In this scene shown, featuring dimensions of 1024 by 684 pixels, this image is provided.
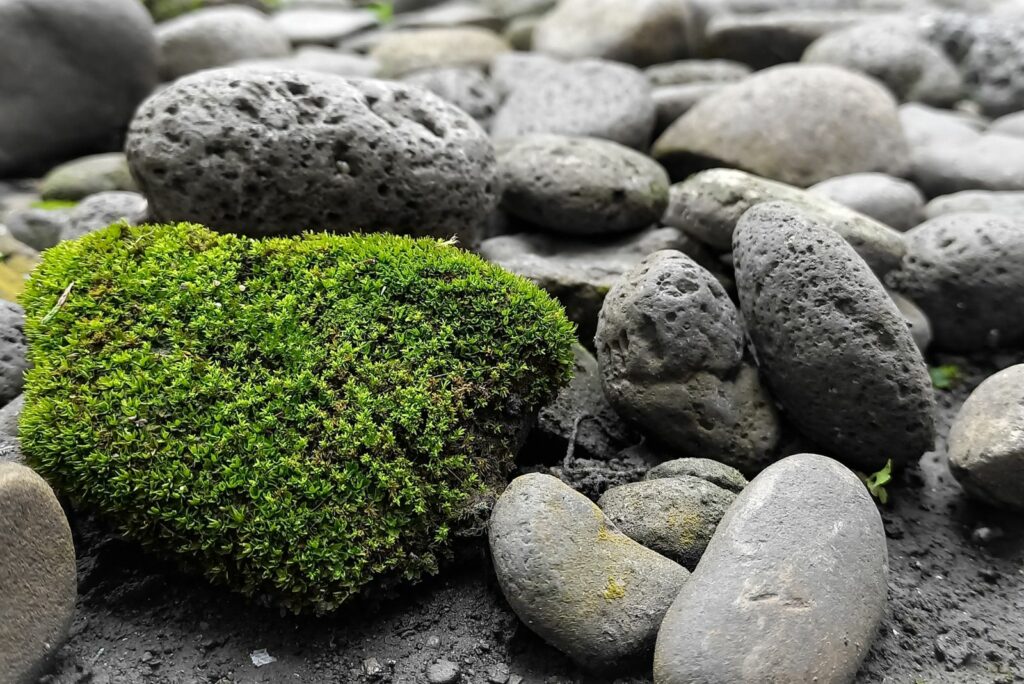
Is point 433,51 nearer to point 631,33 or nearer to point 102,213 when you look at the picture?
point 631,33

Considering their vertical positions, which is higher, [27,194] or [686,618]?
[686,618]

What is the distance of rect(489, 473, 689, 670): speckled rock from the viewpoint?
97.8 inches

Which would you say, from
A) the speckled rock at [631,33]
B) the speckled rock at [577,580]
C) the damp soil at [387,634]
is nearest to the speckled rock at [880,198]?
the damp soil at [387,634]

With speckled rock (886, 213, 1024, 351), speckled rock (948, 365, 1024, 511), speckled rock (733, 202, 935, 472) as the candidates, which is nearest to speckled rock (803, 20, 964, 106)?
speckled rock (886, 213, 1024, 351)

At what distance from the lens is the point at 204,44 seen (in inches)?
307

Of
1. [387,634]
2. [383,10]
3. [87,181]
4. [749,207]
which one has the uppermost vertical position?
[749,207]

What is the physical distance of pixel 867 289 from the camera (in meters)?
3.11

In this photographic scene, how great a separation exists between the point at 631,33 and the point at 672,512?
6.18 metres

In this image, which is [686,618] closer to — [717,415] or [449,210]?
[717,415]

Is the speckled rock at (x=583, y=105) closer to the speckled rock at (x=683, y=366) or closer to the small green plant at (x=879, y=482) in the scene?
the speckled rock at (x=683, y=366)

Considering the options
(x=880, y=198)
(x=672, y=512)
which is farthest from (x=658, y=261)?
(x=880, y=198)

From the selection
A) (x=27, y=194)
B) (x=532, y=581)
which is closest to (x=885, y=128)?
(x=532, y=581)

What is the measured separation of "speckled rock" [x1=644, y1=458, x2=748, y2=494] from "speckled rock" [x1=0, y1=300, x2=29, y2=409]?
2516 millimetres

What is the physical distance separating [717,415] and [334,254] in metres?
1.70
